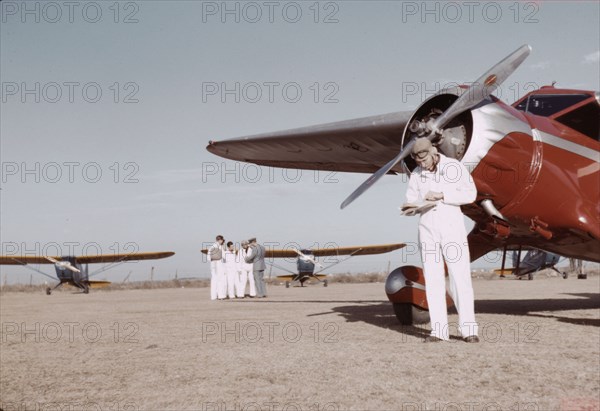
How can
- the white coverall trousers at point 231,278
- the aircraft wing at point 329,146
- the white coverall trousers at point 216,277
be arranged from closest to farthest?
the aircraft wing at point 329,146, the white coverall trousers at point 216,277, the white coverall trousers at point 231,278

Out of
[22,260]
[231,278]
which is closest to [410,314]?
[231,278]

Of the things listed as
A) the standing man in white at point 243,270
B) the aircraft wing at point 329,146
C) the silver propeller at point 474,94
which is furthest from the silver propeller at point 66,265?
the silver propeller at point 474,94

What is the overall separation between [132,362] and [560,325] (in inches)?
183

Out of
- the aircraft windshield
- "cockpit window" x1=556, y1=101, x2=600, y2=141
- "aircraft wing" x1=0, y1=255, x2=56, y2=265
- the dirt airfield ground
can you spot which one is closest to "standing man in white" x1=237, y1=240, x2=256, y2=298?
the dirt airfield ground

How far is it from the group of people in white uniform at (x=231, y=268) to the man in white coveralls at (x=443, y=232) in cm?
1181

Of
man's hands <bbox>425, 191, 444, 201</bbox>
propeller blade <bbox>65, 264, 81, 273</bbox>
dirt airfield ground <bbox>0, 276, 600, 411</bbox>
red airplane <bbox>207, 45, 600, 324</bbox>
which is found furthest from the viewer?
propeller blade <bbox>65, 264, 81, 273</bbox>

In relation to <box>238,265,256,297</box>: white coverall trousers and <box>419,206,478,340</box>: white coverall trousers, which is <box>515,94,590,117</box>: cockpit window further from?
<box>238,265,256,297</box>: white coverall trousers

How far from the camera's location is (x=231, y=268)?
56.2ft

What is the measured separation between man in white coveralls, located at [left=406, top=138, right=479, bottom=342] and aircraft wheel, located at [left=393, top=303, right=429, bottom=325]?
1376 mm

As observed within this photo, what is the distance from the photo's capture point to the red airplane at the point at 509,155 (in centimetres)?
494

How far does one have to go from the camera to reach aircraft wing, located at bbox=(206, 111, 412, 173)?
705 cm

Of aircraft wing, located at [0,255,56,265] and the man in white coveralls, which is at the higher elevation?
the man in white coveralls

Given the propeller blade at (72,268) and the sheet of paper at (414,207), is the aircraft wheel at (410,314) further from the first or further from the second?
the propeller blade at (72,268)

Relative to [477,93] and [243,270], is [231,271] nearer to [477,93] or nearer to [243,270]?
[243,270]
